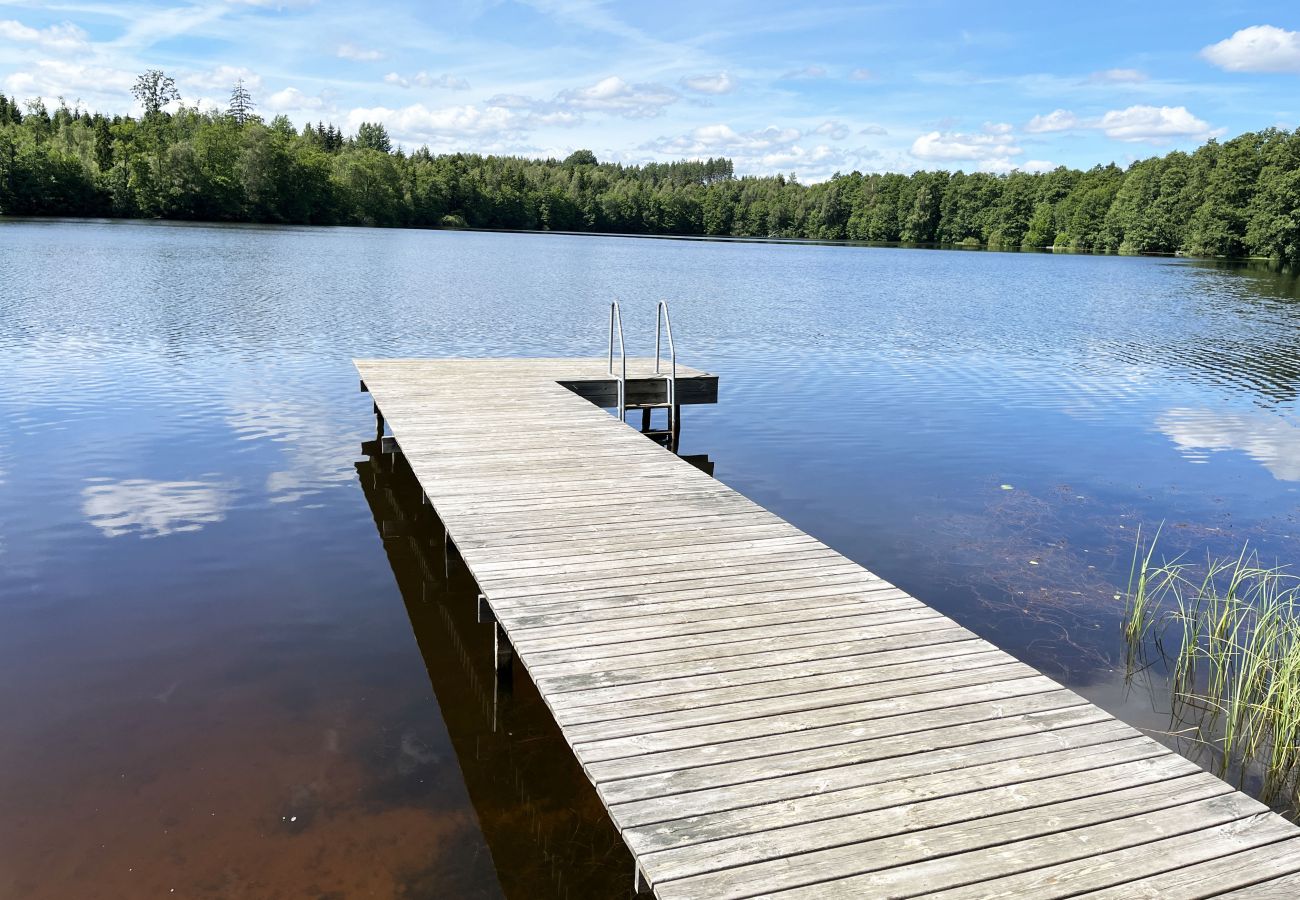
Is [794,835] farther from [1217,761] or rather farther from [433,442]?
[433,442]

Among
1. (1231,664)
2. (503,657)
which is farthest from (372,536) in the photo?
(1231,664)

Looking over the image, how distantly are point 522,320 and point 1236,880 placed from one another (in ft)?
58.7

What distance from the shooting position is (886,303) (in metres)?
26.6

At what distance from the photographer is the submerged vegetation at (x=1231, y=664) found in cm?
426

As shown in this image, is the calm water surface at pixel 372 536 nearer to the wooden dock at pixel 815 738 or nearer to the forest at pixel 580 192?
the wooden dock at pixel 815 738

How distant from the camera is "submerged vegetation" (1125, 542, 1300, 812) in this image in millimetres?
4258

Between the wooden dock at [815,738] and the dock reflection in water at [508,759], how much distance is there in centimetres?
73

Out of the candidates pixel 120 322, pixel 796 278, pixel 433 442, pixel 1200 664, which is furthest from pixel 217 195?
pixel 1200 664

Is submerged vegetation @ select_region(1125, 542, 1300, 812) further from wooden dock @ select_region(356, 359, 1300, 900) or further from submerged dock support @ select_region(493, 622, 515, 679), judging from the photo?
submerged dock support @ select_region(493, 622, 515, 679)

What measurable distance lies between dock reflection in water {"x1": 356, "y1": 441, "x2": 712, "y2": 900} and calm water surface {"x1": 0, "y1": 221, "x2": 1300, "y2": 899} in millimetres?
20

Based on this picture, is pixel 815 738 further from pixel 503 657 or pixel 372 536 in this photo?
pixel 372 536

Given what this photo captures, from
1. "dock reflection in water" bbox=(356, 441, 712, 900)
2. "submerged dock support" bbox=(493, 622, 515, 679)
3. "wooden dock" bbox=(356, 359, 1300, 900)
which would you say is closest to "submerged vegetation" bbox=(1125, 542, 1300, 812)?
"wooden dock" bbox=(356, 359, 1300, 900)

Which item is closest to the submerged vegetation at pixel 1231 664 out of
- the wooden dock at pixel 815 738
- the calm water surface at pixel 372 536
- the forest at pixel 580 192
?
the calm water surface at pixel 372 536

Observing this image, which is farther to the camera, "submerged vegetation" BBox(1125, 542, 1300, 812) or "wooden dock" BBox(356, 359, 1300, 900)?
"submerged vegetation" BBox(1125, 542, 1300, 812)
